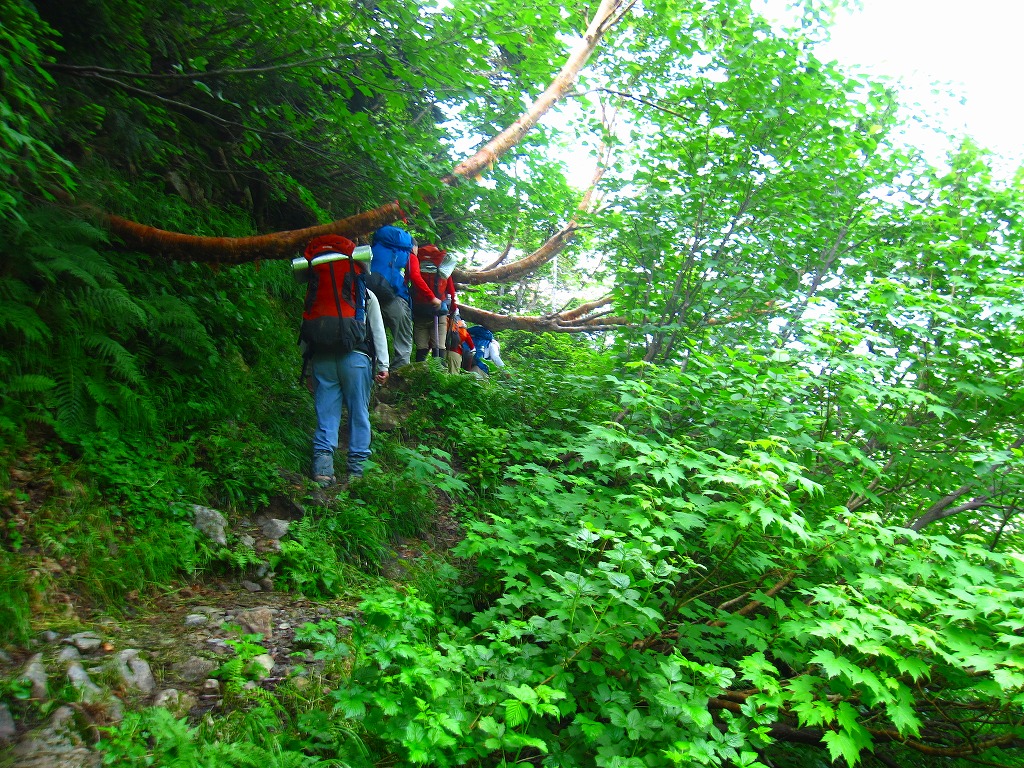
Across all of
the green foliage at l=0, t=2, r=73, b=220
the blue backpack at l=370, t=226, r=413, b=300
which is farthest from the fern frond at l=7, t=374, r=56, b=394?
the blue backpack at l=370, t=226, r=413, b=300

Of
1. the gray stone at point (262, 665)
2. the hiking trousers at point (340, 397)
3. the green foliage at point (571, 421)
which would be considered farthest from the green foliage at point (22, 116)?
the gray stone at point (262, 665)

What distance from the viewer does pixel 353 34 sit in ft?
18.5

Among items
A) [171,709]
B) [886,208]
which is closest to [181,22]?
[171,709]

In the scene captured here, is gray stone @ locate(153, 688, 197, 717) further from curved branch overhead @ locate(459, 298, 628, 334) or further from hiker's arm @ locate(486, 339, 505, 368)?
curved branch overhead @ locate(459, 298, 628, 334)

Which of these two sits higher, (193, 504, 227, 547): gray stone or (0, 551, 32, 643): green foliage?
(193, 504, 227, 547): gray stone

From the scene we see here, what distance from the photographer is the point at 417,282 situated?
8266mm

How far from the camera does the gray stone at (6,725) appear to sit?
2305 millimetres

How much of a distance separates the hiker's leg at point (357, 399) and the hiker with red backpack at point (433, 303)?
287cm

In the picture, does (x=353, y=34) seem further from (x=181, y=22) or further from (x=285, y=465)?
(x=285, y=465)

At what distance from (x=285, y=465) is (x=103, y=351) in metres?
1.82

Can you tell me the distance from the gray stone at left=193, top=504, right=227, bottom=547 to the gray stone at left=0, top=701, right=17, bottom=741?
1.90m

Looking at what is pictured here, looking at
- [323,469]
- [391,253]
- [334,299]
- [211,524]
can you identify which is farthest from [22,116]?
[391,253]

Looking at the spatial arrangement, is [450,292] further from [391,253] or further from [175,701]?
[175,701]

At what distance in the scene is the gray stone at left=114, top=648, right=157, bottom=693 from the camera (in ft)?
9.23
